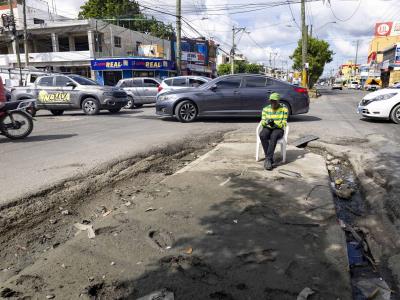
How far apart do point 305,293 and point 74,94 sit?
13271mm

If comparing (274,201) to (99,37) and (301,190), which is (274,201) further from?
(99,37)

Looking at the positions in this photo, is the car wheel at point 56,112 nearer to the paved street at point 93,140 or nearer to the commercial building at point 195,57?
the paved street at point 93,140

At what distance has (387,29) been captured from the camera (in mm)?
74812

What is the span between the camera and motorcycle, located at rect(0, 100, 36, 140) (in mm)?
8102

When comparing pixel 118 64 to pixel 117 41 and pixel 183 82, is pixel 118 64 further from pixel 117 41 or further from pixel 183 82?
pixel 183 82

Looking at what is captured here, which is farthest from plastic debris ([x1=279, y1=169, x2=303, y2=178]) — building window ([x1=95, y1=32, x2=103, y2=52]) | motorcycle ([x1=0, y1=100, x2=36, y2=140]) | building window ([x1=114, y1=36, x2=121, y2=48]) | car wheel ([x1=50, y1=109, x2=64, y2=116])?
building window ([x1=114, y1=36, x2=121, y2=48])

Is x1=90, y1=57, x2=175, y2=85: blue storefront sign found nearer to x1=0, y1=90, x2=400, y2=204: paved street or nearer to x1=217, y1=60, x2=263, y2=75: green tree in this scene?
x1=0, y1=90, x2=400, y2=204: paved street

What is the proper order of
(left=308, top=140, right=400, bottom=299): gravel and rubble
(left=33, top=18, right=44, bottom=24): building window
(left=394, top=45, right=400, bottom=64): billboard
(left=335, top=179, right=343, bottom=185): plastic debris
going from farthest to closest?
(left=394, top=45, right=400, bottom=64): billboard < (left=33, top=18, right=44, bottom=24): building window < (left=335, top=179, right=343, bottom=185): plastic debris < (left=308, top=140, right=400, bottom=299): gravel and rubble

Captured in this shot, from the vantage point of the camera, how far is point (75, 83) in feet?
46.0

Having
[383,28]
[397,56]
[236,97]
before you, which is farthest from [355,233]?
[383,28]

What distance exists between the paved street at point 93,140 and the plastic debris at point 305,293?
358cm

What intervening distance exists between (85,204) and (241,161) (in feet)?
9.57

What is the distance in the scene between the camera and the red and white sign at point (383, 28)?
74.3 meters

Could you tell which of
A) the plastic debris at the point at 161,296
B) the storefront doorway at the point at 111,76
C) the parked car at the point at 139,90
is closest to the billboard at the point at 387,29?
the storefront doorway at the point at 111,76
